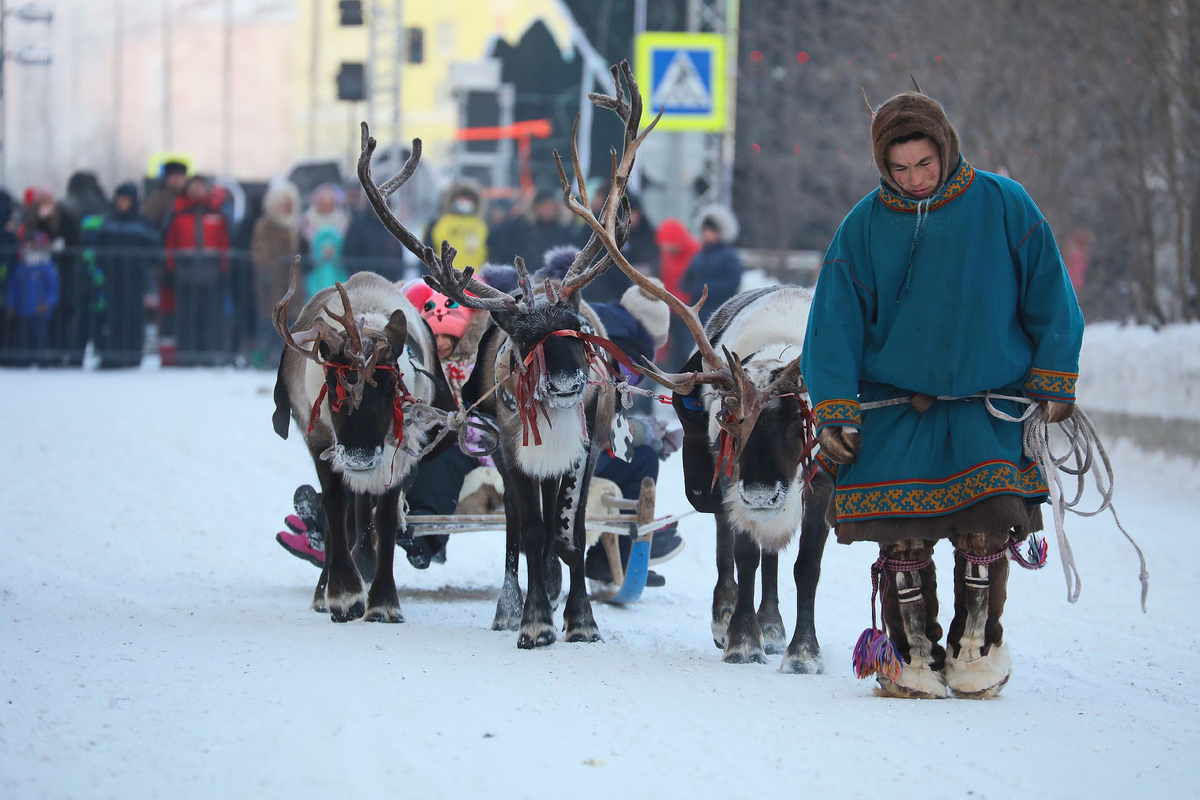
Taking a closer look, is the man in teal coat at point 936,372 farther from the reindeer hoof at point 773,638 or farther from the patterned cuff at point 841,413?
the reindeer hoof at point 773,638

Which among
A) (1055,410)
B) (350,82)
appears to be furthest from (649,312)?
(350,82)

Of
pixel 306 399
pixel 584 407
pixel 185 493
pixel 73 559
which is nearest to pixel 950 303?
pixel 584 407

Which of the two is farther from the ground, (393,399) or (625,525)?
(393,399)

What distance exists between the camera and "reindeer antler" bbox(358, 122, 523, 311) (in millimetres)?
6195

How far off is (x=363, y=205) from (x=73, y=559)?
1146cm

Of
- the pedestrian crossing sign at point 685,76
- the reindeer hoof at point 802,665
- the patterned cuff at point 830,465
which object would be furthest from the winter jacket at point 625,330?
the pedestrian crossing sign at point 685,76

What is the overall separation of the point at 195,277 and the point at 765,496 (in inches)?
552

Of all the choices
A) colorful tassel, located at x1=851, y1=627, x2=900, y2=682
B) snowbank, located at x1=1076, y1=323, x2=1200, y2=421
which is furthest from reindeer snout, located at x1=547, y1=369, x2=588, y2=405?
snowbank, located at x1=1076, y1=323, x2=1200, y2=421

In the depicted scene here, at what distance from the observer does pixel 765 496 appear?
5426mm

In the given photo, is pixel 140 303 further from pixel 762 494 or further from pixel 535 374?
pixel 762 494

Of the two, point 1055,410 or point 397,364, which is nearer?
point 1055,410

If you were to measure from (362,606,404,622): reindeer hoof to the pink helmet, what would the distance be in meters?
1.75

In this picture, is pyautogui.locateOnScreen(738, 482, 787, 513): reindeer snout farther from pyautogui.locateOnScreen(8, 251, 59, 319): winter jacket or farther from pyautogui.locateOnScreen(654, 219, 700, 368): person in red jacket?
pyautogui.locateOnScreen(8, 251, 59, 319): winter jacket

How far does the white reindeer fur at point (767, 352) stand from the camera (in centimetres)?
580
